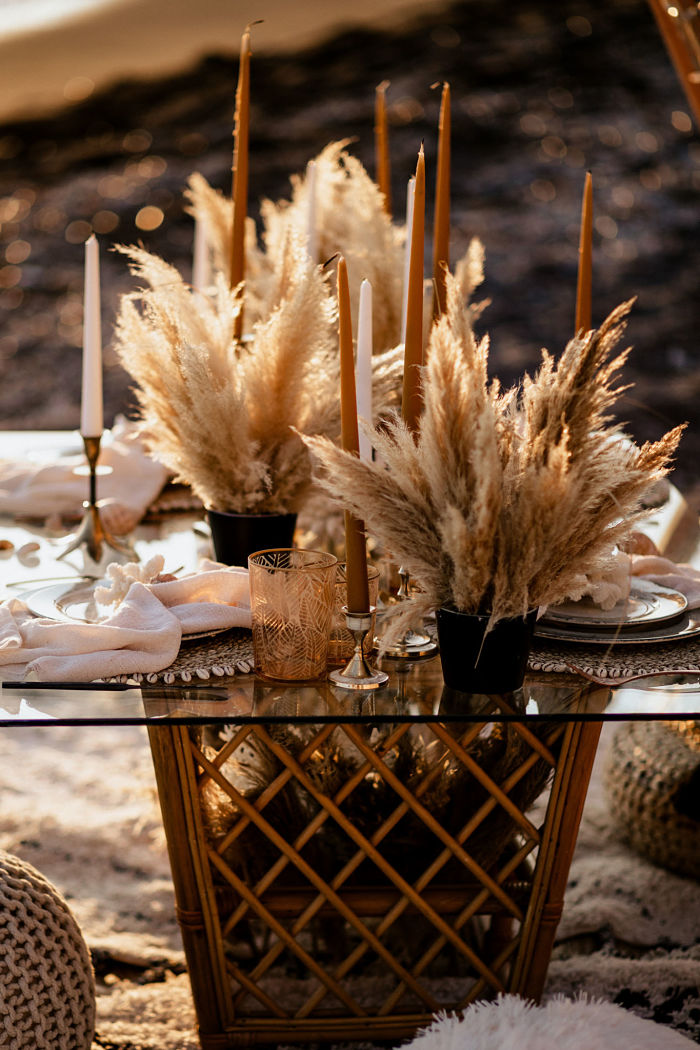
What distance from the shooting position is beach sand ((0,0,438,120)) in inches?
168

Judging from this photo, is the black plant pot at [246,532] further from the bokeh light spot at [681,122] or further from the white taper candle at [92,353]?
the bokeh light spot at [681,122]

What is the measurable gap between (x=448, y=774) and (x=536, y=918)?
180 mm

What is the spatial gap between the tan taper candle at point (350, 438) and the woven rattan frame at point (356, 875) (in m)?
0.16

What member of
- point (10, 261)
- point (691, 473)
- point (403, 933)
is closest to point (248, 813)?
point (403, 933)

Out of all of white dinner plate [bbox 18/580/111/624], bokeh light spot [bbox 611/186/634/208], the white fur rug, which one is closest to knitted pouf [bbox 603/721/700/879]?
the white fur rug

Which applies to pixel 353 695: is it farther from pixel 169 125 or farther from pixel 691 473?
pixel 169 125

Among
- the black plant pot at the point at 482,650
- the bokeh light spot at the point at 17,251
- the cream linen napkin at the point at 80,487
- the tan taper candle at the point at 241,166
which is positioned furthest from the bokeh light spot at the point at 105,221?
the black plant pot at the point at 482,650

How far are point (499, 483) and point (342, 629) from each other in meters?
0.23

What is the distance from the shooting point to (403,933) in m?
1.44

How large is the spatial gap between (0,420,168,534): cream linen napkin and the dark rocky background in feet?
9.40

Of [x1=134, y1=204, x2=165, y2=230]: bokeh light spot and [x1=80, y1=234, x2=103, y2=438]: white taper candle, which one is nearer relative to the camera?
[x1=80, y1=234, x2=103, y2=438]: white taper candle

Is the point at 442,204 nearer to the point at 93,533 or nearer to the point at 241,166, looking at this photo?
the point at 241,166

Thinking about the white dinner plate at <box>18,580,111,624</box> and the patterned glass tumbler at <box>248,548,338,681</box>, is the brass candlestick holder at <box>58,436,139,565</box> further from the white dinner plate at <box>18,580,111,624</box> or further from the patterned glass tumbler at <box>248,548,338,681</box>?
the patterned glass tumbler at <box>248,548,338,681</box>

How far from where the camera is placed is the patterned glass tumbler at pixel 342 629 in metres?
1.00
